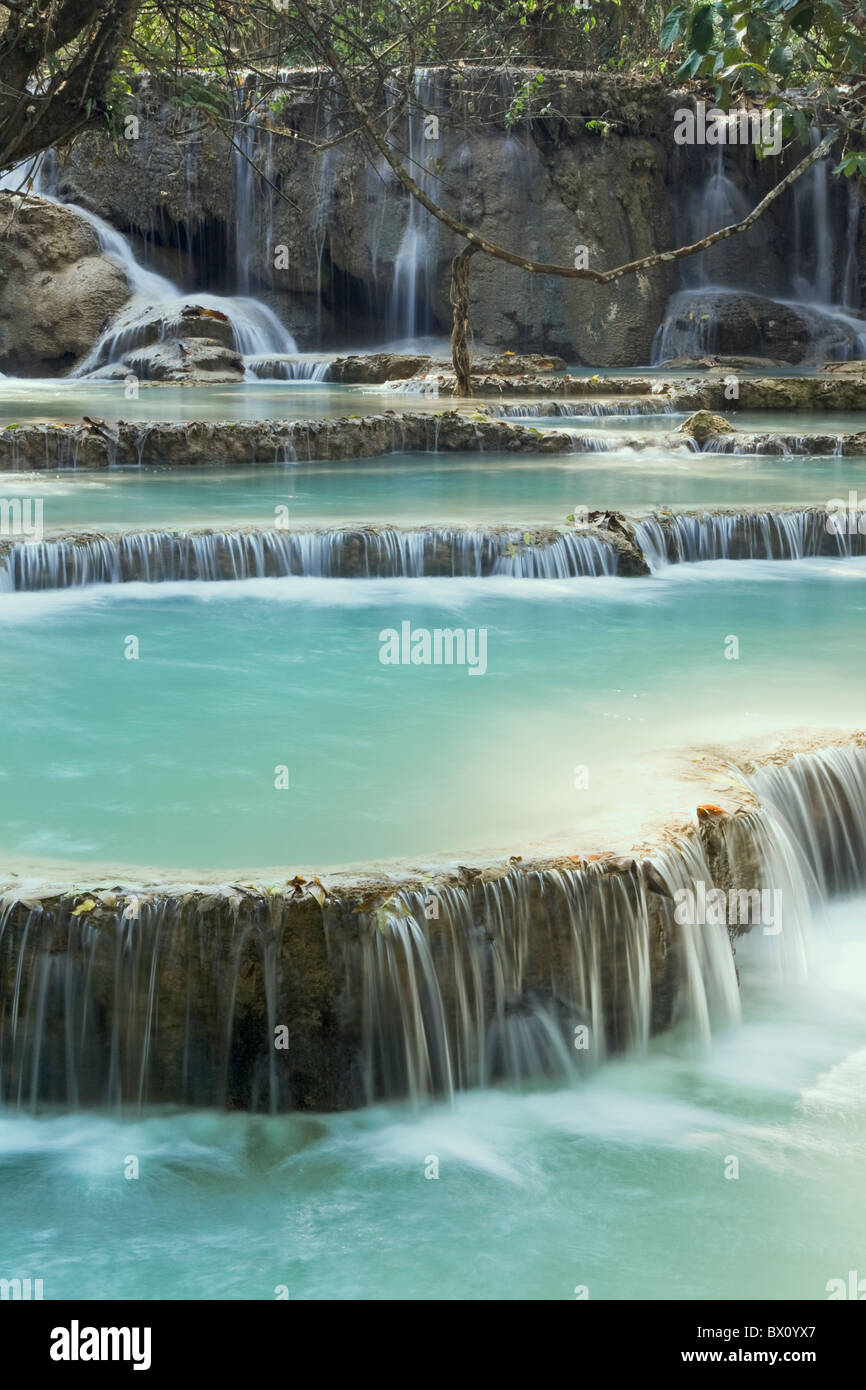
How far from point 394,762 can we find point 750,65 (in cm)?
300

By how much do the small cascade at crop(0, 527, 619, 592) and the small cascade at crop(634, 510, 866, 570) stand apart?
0.57 meters

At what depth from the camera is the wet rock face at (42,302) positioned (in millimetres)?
23156

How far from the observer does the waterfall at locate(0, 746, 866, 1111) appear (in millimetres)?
4426

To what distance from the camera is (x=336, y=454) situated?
560 inches

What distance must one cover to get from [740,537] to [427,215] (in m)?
16.4

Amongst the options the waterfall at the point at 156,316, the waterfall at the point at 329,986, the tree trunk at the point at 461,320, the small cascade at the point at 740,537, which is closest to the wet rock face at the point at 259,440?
the tree trunk at the point at 461,320

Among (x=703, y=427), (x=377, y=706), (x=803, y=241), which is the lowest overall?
(x=377, y=706)

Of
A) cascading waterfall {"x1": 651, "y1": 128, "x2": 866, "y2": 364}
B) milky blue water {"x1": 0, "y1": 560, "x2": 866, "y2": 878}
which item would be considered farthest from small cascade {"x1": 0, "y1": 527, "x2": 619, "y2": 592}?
cascading waterfall {"x1": 651, "y1": 128, "x2": 866, "y2": 364}

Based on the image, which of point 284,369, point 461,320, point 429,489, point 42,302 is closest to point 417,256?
point 284,369

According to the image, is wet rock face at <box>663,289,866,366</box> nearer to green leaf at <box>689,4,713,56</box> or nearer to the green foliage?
the green foliage

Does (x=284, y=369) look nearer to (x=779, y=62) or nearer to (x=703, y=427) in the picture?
(x=703, y=427)

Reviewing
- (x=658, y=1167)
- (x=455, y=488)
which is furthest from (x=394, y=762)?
(x=455, y=488)

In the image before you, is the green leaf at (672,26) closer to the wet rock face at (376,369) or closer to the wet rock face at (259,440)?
the wet rock face at (259,440)

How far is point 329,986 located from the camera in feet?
Answer: 14.8
